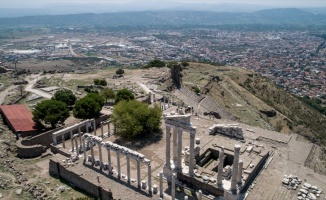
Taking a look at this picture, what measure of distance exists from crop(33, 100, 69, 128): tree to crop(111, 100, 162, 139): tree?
24.5 feet

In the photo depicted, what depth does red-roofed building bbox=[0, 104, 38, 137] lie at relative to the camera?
42.3 metres

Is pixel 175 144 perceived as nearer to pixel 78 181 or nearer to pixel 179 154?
pixel 179 154

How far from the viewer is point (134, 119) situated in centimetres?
4125

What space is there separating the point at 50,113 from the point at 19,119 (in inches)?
240

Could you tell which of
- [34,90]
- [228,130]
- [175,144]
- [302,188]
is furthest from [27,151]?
[302,188]

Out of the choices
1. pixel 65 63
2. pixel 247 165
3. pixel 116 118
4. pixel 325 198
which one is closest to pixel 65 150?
pixel 116 118

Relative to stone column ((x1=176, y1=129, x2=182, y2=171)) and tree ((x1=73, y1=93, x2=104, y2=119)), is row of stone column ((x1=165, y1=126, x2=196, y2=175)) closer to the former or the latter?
stone column ((x1=176, y1=129, x2=182, y2=171))

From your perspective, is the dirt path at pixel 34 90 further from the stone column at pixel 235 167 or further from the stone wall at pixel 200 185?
the stone column at pixel 235 167


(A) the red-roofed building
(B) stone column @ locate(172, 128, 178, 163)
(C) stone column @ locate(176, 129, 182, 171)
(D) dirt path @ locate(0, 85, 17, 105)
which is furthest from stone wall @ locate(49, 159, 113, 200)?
(D) dirt path @ locate(0, 85, 17, 105)

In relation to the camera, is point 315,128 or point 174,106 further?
point 315,128

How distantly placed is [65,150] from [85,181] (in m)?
8.09

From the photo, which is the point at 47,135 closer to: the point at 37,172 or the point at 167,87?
the point at 37,172

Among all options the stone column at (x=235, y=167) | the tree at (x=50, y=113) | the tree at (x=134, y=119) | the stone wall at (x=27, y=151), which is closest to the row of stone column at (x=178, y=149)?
the stone column at (x=235, y=167)

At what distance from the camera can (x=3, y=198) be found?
30141mm
